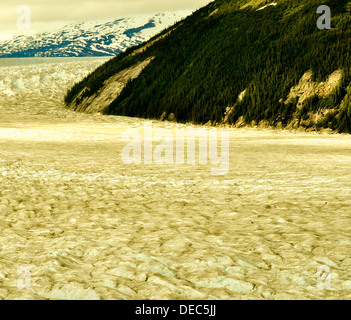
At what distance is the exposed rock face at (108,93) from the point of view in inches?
1404

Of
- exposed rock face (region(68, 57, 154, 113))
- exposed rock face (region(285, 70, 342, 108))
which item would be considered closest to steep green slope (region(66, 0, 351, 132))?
exposed rock face (region(285, 70, 342, 108))

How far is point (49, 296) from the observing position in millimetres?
4891

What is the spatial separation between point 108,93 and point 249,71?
1142 cm

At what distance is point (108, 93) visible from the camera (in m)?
36.5

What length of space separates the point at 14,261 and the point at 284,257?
3.02m

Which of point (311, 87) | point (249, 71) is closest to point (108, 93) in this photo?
point (249, 71)

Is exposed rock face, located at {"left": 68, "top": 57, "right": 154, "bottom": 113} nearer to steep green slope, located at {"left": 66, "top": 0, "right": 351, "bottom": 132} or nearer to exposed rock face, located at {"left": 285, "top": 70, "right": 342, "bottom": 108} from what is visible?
steep green slope, located at {"left": 66, "top": 0, "right": 351, "bottom": 132}

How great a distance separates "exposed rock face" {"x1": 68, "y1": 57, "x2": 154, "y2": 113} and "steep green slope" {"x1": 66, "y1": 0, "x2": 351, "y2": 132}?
57 centimetres

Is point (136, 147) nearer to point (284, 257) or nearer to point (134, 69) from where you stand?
point (284, 257)

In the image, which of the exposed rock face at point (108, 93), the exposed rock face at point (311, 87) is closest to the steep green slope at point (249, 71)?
the exposed rock face at point (311, 87)

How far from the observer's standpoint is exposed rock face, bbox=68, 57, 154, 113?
117ft

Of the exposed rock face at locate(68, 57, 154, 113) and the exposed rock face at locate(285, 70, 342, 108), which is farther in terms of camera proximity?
the exposed rock face at locate(68, 57, 154, 113)

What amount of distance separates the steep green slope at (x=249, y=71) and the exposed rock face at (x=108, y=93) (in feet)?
1.87
